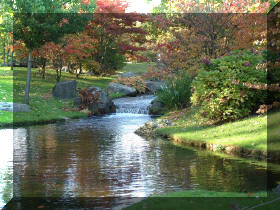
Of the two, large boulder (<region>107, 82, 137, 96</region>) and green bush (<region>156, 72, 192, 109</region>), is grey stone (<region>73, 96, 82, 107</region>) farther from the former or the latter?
large boulder (<region>107, 82, 137, 96</region>)

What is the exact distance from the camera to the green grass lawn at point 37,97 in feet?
86.8

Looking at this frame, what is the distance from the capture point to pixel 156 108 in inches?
1240

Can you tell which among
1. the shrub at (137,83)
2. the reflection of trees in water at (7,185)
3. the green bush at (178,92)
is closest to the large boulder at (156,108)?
the green bush at (178,92)

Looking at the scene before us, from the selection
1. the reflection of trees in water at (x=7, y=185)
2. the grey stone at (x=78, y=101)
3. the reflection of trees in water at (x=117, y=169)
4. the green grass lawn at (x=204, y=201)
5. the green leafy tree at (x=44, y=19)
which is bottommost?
the reflection of trees in water at (x=7, y=185)

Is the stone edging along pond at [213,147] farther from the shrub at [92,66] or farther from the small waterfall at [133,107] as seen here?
the shrub at [92,66]

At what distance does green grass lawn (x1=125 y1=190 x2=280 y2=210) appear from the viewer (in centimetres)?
923

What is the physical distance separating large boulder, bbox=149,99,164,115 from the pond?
9.88 meters

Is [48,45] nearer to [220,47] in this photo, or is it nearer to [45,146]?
[220,47]

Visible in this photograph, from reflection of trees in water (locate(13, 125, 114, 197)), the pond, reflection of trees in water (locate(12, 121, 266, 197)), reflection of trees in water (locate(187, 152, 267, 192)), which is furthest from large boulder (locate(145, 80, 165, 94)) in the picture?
reflection of trees in water (locate(187, 152, 267, 192))

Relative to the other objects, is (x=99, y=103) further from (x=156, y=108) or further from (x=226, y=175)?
(x=226, y=175)

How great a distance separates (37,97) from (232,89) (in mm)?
18403

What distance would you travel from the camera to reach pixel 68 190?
456 inches

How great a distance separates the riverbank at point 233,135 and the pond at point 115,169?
85cm

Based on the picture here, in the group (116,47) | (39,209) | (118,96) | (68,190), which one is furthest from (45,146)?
(116,47)
